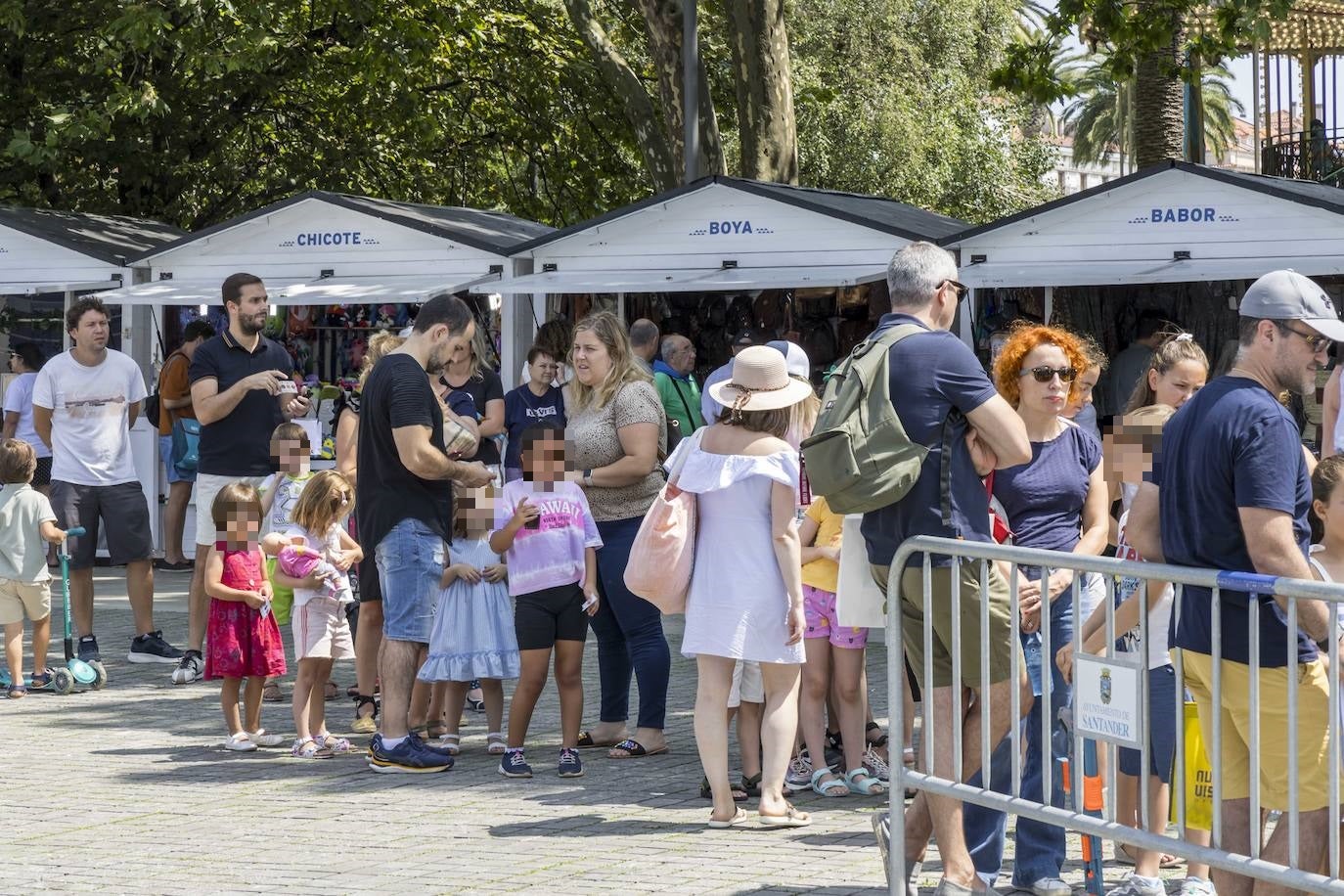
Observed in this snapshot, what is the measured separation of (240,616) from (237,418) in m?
1.92

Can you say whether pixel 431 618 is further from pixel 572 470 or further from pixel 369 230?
pixel 369 230

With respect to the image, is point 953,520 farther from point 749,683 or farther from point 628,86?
point 628,86

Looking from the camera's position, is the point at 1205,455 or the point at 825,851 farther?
the point at 825,851

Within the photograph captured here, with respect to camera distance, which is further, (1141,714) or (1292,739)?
(1141,714)

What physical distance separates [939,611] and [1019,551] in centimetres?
49

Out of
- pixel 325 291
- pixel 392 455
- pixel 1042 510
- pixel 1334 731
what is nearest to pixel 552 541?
pixel 392 455

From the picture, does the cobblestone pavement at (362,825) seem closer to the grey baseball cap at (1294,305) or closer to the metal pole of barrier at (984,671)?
the metal pole of barrier at (984,671)

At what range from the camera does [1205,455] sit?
15.0ft

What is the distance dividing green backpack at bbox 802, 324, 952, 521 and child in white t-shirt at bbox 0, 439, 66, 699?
18.1ft

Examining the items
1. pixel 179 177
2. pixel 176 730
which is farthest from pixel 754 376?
pixel 179 177

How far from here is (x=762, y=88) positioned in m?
18.0

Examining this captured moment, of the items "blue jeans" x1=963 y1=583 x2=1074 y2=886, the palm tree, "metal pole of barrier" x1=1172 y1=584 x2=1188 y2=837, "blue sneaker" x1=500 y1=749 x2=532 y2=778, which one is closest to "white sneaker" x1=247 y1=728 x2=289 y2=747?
"blue sneaker" x1=500 y1=749 x2=532 y2=778

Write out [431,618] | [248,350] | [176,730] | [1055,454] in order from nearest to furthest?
[1055,454]
[431,618]
[176,730]
[248,350]

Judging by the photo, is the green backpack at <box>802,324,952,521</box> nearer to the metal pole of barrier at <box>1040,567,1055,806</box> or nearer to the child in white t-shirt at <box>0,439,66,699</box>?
the metal pole of barrier at <box>1040,567,1055,806</box>
